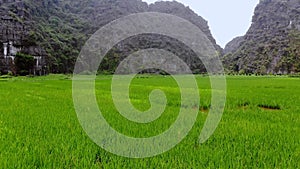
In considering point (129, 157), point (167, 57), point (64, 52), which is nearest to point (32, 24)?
point (64, 52)

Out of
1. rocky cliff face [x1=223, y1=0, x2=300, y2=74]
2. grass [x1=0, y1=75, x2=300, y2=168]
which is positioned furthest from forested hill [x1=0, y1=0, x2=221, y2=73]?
grass [x1=0, y1=75, x2=300, y2=168]

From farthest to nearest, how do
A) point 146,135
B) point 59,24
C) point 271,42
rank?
point 271,42, point 59,24, point 146,135

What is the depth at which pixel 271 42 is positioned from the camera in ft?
261

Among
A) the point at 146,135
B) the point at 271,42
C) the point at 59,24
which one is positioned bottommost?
the point at 146,135

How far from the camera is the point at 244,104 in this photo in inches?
334

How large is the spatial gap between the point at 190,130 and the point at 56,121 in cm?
202

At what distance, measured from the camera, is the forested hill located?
1895 inches

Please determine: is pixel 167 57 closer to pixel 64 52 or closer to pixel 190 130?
pixel 64 52

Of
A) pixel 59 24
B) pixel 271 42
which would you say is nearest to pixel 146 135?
pixel 59 24

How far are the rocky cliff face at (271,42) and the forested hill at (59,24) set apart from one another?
47.7 ft

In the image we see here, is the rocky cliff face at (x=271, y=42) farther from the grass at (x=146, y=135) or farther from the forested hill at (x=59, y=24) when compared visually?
the grass at (x=146, y=135)

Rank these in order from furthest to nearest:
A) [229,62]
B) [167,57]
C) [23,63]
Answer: [229,62] < [167,57] < [23,63]

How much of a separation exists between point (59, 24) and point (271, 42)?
5077cm

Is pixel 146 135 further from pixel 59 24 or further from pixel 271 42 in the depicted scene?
pixel 271 42
